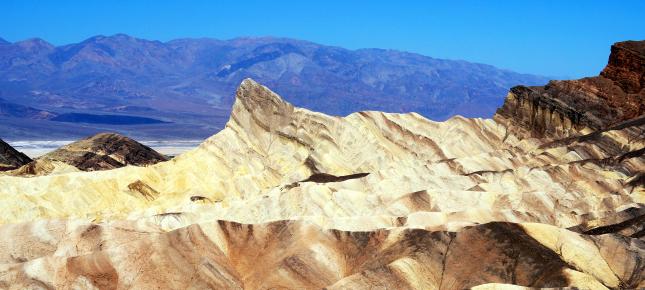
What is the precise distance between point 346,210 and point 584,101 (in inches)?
1225

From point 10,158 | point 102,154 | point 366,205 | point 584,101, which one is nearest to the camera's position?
point 366,205

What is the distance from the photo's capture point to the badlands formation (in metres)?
37.2

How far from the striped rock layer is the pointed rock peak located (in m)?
0.10

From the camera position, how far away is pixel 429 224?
139ft

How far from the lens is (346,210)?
4884cm

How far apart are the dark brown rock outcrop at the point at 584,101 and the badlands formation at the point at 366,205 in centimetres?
14

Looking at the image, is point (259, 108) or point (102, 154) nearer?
point (259, 108)

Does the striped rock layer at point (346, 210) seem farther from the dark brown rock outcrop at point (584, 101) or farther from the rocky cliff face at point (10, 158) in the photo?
the rocky cliff face at point (10, 158)

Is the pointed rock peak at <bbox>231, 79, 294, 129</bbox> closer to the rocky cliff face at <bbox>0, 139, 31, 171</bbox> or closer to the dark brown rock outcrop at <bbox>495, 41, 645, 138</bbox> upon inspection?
the dark brown rock outcrop at <bbox>495, 41, 645, 138</bbox>

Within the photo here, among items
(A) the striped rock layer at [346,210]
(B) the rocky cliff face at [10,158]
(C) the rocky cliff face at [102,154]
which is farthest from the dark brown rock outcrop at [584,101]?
(B) the rocky cliff face at [10,158]

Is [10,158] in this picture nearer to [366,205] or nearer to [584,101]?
[366,205]

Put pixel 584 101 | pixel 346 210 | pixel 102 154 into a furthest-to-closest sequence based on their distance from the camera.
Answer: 1. pixel 102 154
2. pixel 584 101
3. pixel 346 210

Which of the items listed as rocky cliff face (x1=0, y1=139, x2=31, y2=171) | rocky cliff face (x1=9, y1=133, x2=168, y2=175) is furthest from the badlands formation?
rocky cliff face (x1=0, y1=139, x2=31, y2=171)

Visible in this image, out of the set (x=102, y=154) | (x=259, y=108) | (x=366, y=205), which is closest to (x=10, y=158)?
(x=102, y=154)
